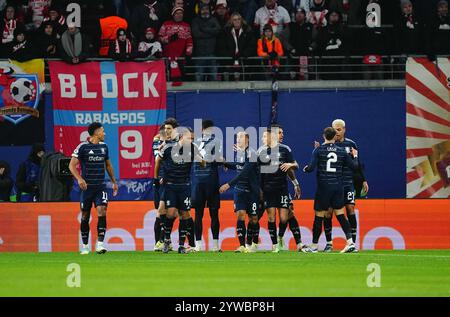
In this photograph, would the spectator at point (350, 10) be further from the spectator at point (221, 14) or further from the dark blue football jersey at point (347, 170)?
the dark blue football jersey at point (347, 170)

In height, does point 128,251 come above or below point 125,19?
below

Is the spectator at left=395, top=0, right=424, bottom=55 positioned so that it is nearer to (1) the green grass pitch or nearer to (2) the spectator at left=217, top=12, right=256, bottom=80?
(2) the spectator at left=217, top=12, right=256, bottom=80

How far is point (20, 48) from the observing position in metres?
29.6

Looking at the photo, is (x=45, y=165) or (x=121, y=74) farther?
(x=121, y=74)

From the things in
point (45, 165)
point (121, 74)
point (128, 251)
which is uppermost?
point (121, 74)

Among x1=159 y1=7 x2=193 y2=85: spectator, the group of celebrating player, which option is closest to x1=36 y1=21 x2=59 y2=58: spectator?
x1=159 y1=7 x2=193 y2=85: spectator

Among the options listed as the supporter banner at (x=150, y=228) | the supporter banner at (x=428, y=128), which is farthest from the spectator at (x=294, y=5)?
the supporter banner at (x=150, y=228)

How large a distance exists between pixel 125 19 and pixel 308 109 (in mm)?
5249

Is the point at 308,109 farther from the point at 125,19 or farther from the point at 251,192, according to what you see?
the point at 251,192

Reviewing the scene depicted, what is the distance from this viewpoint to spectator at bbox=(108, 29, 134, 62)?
29.9m

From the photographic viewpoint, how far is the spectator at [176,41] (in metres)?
30.3

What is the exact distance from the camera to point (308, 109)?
31359 millimetres

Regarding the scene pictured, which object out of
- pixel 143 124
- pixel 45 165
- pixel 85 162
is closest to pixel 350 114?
pixel 143 124

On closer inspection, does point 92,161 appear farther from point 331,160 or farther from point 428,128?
point 428,128
